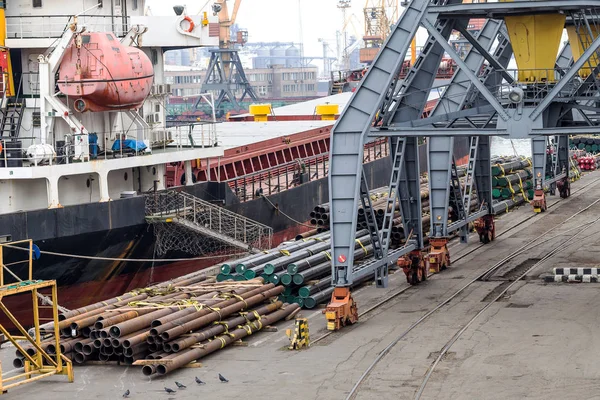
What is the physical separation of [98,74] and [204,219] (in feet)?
18.8

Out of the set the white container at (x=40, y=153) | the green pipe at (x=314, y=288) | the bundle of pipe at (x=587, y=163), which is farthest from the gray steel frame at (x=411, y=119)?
the bundle of pipe at (x=587, y=163)

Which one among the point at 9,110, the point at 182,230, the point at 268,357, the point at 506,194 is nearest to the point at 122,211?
the point at 182,230

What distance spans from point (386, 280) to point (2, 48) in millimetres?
11953

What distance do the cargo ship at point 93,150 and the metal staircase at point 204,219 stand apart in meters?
0.51

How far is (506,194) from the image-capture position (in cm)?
4650

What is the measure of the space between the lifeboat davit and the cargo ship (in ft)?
0.10

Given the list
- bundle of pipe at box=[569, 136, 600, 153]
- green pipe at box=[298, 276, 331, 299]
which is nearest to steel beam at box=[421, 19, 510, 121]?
green pipe at box=[298, 276, 331, 299]

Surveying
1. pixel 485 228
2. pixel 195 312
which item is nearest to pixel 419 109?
pixel 195 312

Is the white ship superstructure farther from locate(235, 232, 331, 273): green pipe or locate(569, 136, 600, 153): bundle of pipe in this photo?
locate(569, 136, 600, 153): bundle of pipe

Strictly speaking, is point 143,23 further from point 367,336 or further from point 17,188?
point 367,336

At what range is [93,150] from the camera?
97.4 feet

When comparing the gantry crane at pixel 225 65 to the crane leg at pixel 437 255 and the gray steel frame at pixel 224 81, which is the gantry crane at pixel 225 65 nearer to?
the gray steel frame at pixel 224 81

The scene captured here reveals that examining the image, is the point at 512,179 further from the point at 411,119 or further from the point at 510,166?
the point at 411,119

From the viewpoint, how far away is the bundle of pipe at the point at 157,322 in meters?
20.9
